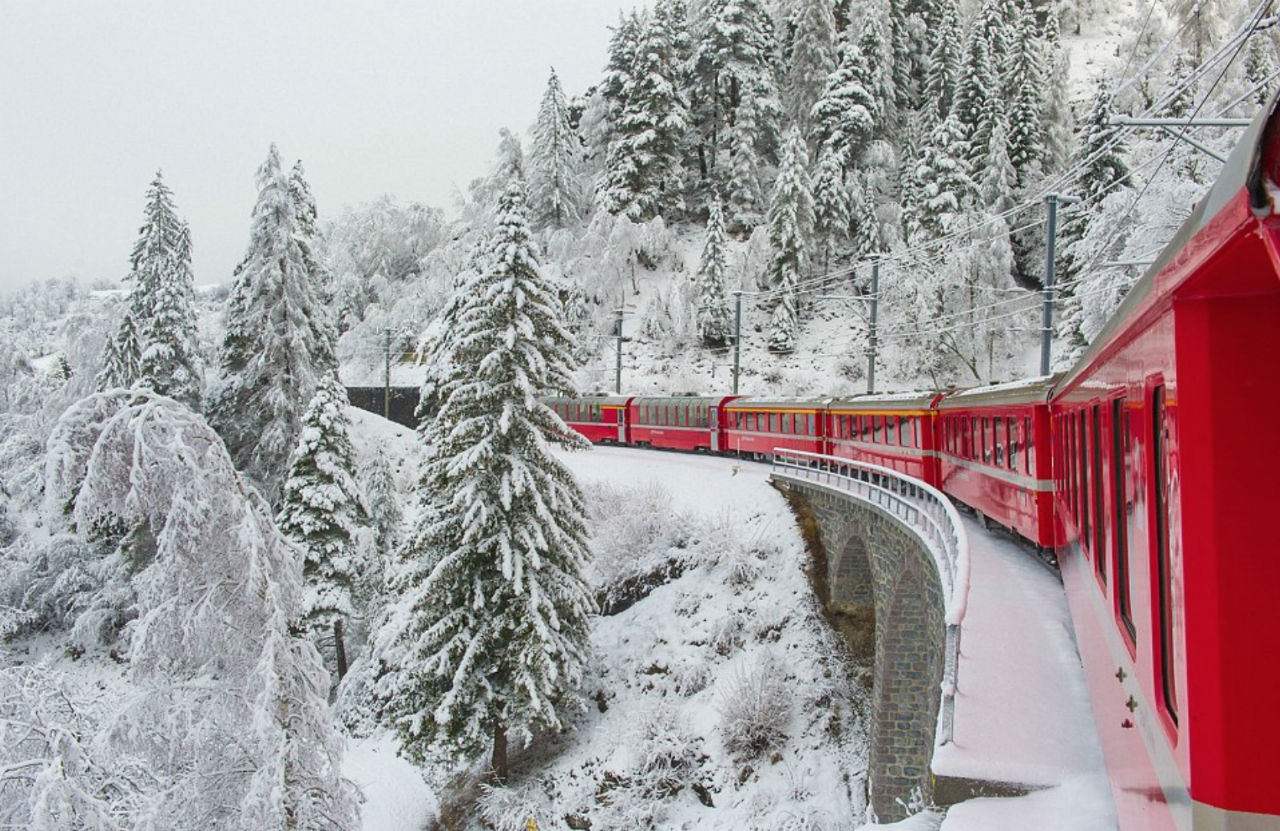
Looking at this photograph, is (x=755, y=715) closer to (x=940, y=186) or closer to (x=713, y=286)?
(x=713, y=286)

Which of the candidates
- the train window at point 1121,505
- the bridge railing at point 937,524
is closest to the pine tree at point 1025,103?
the bridge railing at point 937,524

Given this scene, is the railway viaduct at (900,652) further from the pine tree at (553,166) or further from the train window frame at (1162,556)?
the pine tree at (553,166)

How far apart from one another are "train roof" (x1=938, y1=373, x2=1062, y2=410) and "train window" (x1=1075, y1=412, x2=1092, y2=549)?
192 inches

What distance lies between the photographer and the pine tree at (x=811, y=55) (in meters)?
66.4

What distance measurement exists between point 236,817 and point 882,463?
18762 millimetres

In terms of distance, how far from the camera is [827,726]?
1944 centimetres

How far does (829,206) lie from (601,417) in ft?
73.6

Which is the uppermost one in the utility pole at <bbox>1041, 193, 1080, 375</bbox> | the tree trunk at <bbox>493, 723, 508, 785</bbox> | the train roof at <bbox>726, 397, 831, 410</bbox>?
the utility pole at <bbox>1041, 193, 1080, 375</bbox>

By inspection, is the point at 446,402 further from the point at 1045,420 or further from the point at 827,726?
the point at 1045,420

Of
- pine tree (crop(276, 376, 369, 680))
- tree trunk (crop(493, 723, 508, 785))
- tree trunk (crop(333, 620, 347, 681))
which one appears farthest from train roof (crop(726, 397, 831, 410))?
tree trunk (crop(333, 620, 347, 681))

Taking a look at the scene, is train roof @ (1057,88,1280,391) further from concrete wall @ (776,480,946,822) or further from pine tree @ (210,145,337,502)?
pine tree @ (210,145,337,502)

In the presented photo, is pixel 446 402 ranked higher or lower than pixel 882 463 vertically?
higher

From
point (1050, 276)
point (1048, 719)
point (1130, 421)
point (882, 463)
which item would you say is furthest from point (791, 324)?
point (1130, 421)

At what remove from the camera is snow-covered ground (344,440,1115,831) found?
7336mm
